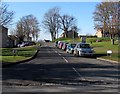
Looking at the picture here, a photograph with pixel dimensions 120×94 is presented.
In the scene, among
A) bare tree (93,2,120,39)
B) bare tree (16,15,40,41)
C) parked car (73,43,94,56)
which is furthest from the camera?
bare tree (16,15,40,41)

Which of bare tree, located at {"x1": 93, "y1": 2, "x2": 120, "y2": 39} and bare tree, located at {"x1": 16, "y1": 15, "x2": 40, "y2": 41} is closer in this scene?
bare tree, located at {"x1": 93, "y1": 2, "x2": 120, "y2": 39}

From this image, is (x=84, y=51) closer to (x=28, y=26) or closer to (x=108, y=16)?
(x=108, y=16)

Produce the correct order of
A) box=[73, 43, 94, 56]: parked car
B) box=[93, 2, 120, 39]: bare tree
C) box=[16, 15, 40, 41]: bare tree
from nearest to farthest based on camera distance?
1. box=[73, 43, 94, 56]: parked car
2. box=[93, 2, 120, 39]: bare tree
3. box=[16, 15, 40, 41]: bare tree

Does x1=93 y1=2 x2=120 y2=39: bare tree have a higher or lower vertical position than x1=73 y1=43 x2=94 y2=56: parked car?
higher

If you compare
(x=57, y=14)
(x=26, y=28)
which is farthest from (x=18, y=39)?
(x=57, y=14)

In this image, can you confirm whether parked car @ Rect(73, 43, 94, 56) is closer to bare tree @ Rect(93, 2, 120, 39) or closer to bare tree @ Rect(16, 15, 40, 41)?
bare tree @ Rect(93, 2, 120, 39)

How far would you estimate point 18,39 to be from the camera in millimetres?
139750

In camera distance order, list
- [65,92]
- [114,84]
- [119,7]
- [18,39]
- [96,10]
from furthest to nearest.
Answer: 1. [18,39]
2. [96,10]
3. [119,7]
4. [114,84]
5. [65,92]

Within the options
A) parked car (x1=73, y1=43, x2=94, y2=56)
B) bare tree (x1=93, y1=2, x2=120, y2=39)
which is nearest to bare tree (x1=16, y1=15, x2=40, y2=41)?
bare tree (x1=93, y1=2, x2=120, y2=39)

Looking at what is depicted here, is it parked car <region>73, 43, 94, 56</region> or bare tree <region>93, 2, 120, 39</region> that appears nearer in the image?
parked car <region>73, 43, 94, 56</region>

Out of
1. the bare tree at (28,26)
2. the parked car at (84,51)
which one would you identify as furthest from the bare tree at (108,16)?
the bare tree at (28,26)

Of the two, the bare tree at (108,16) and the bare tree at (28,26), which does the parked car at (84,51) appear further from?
the bare tree at (28,26)

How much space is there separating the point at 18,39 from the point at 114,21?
62.6 metres

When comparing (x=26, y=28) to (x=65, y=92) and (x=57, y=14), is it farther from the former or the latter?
(x=65, y=92)
